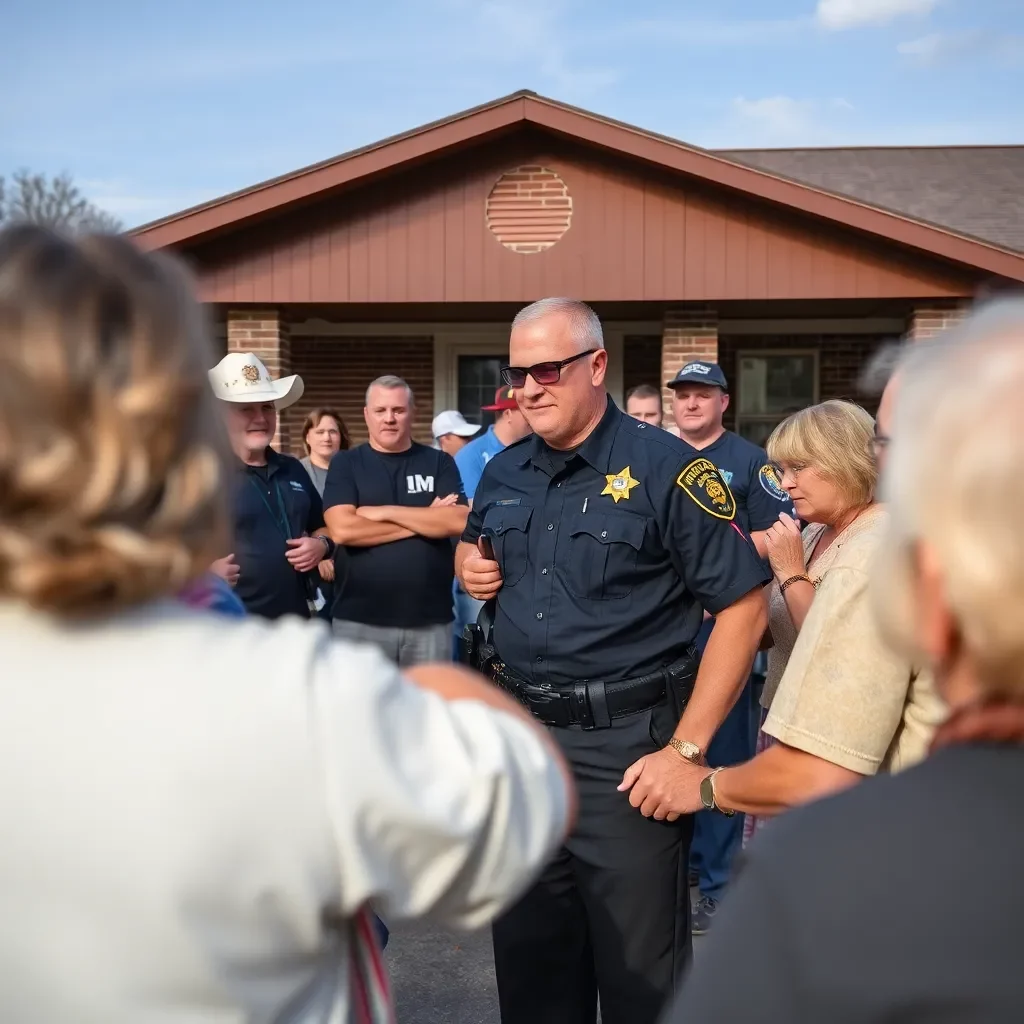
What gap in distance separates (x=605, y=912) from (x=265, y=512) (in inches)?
96.6

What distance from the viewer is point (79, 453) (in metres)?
0.91

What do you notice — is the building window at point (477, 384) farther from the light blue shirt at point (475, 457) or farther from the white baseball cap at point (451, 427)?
the light blue shirt at point (475, 457)

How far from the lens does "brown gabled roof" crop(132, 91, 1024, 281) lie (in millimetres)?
8383

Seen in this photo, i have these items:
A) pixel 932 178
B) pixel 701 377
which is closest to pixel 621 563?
pixel 701 377

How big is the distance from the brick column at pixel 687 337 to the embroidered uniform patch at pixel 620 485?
21.3ft

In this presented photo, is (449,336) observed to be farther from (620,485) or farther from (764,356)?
(620,485)

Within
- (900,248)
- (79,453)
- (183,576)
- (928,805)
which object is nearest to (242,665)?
(183,576)

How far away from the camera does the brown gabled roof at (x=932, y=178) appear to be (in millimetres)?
11625

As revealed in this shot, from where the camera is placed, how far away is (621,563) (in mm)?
2668

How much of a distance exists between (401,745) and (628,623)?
171 cm

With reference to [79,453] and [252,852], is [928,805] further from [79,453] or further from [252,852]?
[79,453]

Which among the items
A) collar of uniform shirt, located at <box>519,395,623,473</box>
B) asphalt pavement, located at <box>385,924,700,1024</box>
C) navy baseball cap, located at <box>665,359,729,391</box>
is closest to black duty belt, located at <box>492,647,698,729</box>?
collar of uniform shirt, located at <box>519,395,623,473</box>

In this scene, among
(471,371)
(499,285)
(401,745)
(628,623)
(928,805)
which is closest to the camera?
(928,805)

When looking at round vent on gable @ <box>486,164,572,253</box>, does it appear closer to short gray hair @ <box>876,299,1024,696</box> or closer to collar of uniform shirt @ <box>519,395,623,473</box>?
collar of uniform shirt @ <box>519,395,623,473</box>
